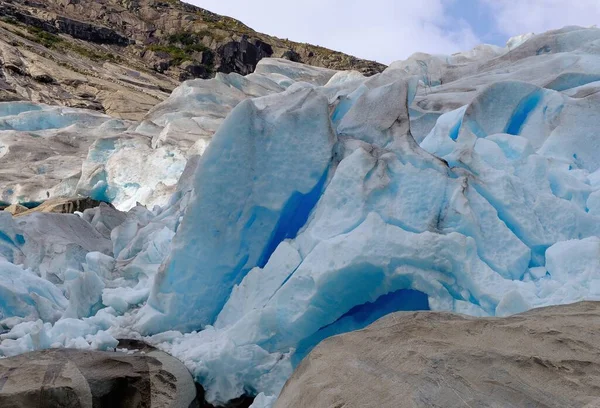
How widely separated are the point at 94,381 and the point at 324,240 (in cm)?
200

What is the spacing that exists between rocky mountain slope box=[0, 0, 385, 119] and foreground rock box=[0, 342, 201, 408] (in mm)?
19407

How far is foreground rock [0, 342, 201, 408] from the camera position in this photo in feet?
12.7

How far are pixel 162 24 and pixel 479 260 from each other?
42.9 meters

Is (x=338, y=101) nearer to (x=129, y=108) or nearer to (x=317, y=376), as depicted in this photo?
(x=317, y=376)

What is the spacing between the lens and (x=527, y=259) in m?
5.13

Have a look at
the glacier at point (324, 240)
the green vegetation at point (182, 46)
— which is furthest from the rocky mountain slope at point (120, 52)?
the glacier at point (324, 240)

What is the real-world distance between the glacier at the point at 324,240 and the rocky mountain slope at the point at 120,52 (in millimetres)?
17604

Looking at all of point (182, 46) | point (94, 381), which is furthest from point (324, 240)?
point (182, 46)

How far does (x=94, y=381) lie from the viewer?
13.5 feet

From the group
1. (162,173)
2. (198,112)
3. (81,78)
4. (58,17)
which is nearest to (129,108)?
(81,78)

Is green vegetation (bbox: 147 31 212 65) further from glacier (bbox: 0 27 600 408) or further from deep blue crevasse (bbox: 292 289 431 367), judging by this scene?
deep blue crevasse (bbox: 292 289 431 367)

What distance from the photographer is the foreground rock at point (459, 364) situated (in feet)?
8.14

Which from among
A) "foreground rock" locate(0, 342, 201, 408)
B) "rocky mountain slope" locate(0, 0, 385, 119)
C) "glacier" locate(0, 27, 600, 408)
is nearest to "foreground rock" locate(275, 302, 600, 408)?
"glacier" locate(0, 27, 600, 408)

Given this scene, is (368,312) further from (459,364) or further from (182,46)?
(182,46)
